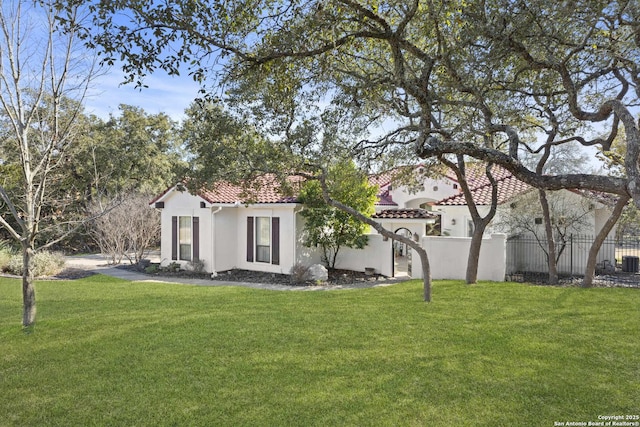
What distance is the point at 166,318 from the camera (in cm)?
957

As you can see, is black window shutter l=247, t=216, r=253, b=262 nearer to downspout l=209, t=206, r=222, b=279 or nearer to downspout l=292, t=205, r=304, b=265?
downspout l=209, t=206, r=222, b=279

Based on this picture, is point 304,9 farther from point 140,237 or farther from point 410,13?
point 140,237

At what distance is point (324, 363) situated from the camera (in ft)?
21.4

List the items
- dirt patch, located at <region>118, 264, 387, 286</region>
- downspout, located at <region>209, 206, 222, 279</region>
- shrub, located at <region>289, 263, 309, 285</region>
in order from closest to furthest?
shrub, located at <region>289, 263, 309, 285</region>, dirt patch, located at <region>118, 264, 387, 286</region>, downspout, located at <region>209, 206, 222, 279</region>

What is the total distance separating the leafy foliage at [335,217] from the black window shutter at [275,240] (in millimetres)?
1219

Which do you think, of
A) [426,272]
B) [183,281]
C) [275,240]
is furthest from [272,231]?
[426,272]

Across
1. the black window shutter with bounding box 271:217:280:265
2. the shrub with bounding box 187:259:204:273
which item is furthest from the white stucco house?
the shrub with bounding box 187:259:204:273

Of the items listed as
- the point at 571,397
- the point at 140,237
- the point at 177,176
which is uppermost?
the point at 177,176

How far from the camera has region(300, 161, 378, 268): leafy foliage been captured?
1694 cm

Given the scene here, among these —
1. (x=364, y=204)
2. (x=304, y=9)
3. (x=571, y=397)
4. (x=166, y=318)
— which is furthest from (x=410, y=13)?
(x=364, y=204)

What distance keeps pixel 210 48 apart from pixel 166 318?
6.02 m

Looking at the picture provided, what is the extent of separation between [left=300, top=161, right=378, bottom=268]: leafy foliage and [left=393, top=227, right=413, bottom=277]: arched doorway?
157cm

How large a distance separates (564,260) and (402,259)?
775 centimetres

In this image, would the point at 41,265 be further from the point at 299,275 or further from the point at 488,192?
the point at 488,192
